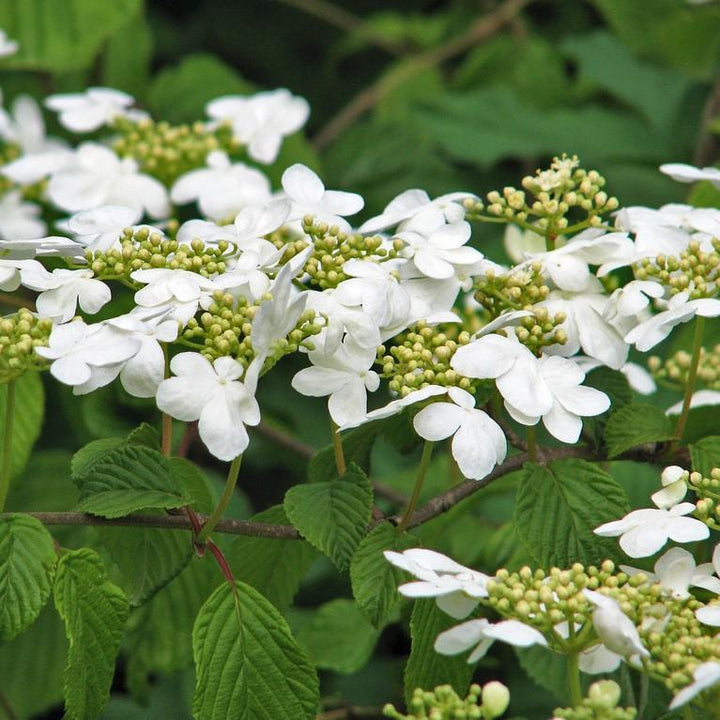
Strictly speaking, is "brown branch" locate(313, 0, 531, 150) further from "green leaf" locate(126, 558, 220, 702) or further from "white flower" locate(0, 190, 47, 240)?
"green leaf" locate(126, 558, 220, 702)

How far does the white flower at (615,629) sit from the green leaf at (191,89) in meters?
1.21

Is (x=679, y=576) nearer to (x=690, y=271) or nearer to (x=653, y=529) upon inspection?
(x=653, y=529)

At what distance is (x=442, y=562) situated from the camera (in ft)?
2.00

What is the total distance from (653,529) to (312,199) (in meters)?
0.34

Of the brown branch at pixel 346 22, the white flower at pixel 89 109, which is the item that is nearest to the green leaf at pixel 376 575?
the white flower at pixel 89 109

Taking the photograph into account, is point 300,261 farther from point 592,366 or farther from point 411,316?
point 592,366

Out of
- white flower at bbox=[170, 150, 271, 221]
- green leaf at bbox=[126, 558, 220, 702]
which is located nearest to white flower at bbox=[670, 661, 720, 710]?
green leaf at bbox=[126, 558, 220, 702]

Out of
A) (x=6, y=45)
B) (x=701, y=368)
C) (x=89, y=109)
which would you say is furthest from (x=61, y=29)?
(x=701, y=368)

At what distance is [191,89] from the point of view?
1.61 metres

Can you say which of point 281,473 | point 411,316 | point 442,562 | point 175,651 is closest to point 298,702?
point 442,562

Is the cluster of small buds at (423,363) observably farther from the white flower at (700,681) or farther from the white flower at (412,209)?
the white flower at (700,681)

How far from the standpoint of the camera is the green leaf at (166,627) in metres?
0.96

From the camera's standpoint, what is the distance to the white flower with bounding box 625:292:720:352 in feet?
2.15

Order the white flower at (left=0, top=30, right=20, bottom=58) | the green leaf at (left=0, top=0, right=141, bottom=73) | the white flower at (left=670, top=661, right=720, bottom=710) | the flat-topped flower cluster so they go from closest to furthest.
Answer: the white flower at (left=670, top=661, right=720, bottom=710) < the flat-topped flower cluster < the white flower at (left=0, top=30, right=20, bottom=58) < the green leaf at (left=0, top=0, right=141, bottom=73)
